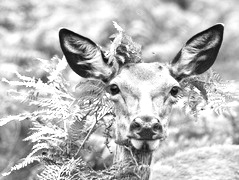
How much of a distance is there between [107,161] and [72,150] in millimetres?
2833

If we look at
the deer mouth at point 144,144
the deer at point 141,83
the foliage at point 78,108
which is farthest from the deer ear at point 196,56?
the deer mouth at point 144,144

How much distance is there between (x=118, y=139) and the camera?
16.1ft

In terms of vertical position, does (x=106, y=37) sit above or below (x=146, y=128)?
above

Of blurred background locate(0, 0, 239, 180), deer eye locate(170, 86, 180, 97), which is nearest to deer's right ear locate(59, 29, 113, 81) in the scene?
deer eye locate(170, 86, 180, 97)

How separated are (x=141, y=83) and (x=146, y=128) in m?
0.65

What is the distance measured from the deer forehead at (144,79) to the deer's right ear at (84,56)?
20cm

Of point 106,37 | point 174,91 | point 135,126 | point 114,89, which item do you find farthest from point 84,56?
point 106,37

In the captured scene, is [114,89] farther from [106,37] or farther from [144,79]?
[106,37]

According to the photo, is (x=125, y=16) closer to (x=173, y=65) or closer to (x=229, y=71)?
(x=229, y=71)

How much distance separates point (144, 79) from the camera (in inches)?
195

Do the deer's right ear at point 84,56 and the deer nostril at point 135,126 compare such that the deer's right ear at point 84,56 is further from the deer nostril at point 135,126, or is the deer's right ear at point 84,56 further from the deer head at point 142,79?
the deer nostril at point 135,126

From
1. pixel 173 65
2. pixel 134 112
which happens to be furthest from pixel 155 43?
Result: pixel 134 112

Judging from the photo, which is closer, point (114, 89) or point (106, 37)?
point (114, 89)

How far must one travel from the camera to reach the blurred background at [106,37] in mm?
9312
